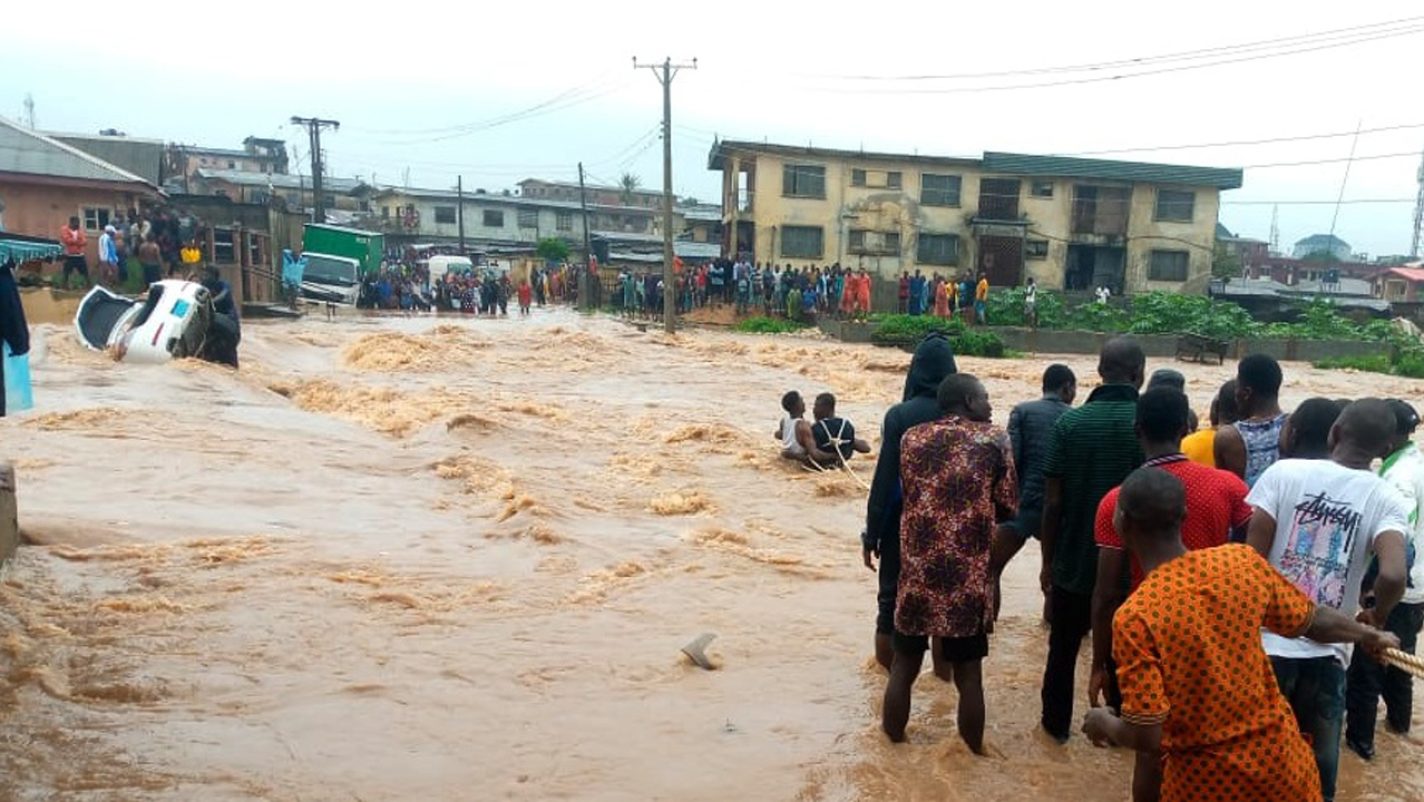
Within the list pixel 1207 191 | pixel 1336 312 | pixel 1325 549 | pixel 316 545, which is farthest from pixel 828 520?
pixel 1207 191

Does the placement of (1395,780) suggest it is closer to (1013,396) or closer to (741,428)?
(741,428)

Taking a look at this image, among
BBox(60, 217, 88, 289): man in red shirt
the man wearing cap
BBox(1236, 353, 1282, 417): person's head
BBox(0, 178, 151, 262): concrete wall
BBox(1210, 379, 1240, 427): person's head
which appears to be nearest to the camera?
BBox(1236, 353, 1282, 417): person's head

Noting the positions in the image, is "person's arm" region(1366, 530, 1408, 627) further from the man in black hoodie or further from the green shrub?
the green shrub

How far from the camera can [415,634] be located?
20.7 feet

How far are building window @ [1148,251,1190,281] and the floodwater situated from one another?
33.8 metres

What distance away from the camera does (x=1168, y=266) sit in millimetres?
43031

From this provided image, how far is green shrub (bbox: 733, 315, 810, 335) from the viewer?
33094 mm

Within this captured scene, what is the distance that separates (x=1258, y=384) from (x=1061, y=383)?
41.6 inches

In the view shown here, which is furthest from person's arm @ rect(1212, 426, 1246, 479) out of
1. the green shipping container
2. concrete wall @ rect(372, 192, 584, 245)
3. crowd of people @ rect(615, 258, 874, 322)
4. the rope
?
concrete wall @ rect(372, 192, 584, 245)

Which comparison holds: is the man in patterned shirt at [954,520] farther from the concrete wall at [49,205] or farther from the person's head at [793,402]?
the concrete wall at [49,205]

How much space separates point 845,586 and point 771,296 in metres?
28.0

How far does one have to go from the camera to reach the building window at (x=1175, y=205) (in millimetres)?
42469

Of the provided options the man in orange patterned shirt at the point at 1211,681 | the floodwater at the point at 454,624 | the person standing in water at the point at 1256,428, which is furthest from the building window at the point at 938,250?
the man in orange patterned shirt at the point at 1211,681

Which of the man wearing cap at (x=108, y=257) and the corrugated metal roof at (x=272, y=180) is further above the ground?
the corrugated metal roof at (x=272, y=180)
